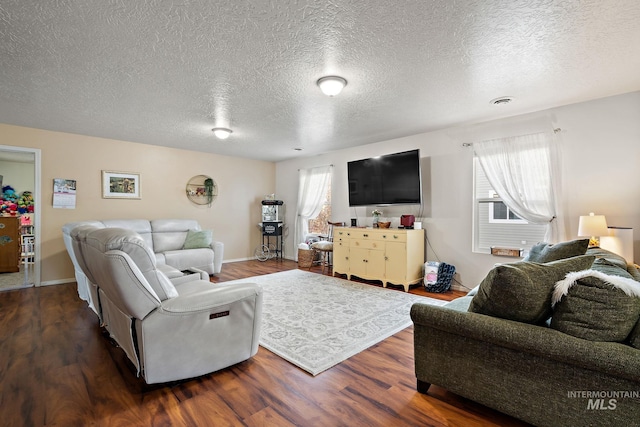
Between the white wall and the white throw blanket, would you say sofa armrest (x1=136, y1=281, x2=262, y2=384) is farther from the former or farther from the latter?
the white wall

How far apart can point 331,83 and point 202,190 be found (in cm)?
444

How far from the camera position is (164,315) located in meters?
1.83

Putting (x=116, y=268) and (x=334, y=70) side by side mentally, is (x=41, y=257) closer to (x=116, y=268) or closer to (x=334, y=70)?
(x=116, y=268)

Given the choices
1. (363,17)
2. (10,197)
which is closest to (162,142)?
(10,197)

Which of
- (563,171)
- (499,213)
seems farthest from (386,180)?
(563,171)

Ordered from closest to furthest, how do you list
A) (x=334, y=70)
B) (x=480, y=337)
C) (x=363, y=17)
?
(x=480, y=337) → (x=363, y=17) → (x=334, y=70)

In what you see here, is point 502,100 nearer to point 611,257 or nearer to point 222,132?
point 611,257

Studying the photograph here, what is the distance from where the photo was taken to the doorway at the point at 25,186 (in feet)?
14.6

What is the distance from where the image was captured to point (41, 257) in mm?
4523

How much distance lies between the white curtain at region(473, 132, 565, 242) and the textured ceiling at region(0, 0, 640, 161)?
431 millimetres

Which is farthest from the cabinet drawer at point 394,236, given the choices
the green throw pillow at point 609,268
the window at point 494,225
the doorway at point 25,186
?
the doorway at point 25,186

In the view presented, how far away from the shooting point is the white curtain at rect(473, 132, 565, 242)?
11.4 ft

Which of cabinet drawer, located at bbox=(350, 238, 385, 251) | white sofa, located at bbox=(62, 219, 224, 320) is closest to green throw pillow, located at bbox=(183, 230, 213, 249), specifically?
white sofa, located at bbox=(62, 219, 224, 320)

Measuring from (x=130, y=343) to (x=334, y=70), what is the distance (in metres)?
2.61
